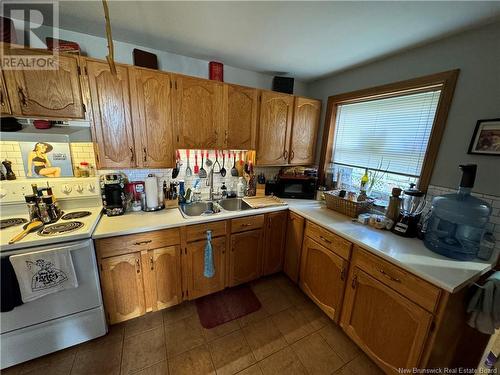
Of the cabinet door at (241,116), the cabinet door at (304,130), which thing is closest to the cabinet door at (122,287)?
the cabinet door at (241,116)

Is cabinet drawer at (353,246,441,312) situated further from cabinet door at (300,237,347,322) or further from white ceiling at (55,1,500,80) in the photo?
white ceiling at (55,1,500,80)

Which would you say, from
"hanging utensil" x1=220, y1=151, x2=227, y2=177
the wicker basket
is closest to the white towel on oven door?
"hanging utensil" x1=220, y1=151, x2=227, y2=177

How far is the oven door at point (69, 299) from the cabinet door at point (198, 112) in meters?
1.07

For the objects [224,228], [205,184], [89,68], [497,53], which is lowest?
[224,228]

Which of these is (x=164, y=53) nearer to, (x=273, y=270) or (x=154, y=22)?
(x=154, y=22)

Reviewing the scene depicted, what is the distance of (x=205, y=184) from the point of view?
2.31 metres

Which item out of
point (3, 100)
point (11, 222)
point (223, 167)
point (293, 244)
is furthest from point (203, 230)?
point (3, 100)

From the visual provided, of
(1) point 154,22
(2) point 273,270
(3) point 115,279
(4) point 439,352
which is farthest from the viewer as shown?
(2) point 273,270

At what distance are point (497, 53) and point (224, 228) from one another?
2247 millimetres

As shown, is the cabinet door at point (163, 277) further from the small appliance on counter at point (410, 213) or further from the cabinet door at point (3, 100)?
the small appliance on counter at point (410, 213)

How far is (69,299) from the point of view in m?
1.37

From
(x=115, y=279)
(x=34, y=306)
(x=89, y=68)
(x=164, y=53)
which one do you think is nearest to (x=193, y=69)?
(x=164, y=53)

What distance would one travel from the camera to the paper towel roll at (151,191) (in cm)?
177

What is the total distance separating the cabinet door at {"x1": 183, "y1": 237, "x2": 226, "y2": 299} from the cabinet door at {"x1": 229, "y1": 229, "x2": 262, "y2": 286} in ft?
0.31
